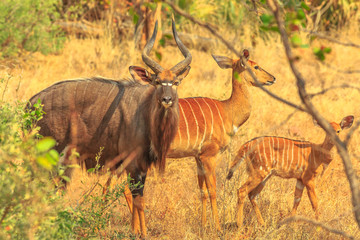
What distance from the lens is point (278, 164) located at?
4992mm

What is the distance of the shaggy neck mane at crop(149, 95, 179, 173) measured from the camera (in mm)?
4402

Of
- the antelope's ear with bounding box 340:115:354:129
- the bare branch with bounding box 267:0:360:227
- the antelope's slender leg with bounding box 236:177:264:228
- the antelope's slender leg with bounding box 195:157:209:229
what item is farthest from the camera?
the antelope's ear with bounding box 340:115:354:129

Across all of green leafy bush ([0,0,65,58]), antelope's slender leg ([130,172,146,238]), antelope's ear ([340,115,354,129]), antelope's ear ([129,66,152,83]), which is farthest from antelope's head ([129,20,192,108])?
green leafy bush ([0,0,65,58])

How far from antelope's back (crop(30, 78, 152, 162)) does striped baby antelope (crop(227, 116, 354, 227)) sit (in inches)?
41.5

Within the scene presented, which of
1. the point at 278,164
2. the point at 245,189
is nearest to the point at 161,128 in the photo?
the point at 245,189

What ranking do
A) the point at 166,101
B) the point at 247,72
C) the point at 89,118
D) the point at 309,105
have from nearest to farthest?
the point at 309,105
the point at 166,101
the point at 89,118
the point at 247,72

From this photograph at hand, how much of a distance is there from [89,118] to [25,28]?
4.28 m

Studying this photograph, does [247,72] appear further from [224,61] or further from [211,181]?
[211,181]

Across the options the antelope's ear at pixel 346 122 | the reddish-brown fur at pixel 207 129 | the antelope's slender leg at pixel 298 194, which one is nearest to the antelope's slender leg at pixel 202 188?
the reddish-brown fur at pixel 207 129

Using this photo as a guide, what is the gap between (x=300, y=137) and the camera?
6539 mm

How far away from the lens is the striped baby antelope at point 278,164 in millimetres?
4863

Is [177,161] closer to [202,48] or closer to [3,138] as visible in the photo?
[3,138]

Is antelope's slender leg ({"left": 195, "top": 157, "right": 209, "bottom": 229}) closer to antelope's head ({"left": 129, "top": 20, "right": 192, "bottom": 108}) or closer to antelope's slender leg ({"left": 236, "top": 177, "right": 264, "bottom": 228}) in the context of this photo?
antelope's slender leg ({"left": 236, "top": 177, "right": 264, "bottom": 228})

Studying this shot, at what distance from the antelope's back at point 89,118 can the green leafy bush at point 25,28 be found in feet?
11.4
